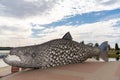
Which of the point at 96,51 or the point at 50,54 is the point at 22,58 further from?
the point at 96,51

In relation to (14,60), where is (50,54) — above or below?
above

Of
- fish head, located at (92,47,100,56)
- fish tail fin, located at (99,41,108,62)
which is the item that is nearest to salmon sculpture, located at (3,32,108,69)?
fish head, located at (92,47,100,56)

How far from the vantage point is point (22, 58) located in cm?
636

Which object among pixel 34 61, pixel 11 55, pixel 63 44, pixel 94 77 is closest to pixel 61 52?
pixel 63 44

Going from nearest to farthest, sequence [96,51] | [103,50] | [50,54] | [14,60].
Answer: [14,60] < [50,54] < [96,51] < [103,50]

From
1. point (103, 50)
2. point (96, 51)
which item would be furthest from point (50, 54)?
point (103, 50)

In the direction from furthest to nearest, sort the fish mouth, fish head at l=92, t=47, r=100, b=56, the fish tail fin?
the fish tail fin < fish head at l=92, t=47, r=100, b=56 < the fish mouth

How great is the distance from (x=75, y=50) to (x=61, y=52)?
522 mm

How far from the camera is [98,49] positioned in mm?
8336

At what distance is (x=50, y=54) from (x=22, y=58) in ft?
2.65

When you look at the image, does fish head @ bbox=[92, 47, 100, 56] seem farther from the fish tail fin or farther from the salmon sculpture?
the salmon sculpture

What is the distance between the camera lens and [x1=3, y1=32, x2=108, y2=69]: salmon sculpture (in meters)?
6.41

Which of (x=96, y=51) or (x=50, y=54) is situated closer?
(x=50, y=54)

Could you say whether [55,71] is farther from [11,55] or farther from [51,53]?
[11,55]
